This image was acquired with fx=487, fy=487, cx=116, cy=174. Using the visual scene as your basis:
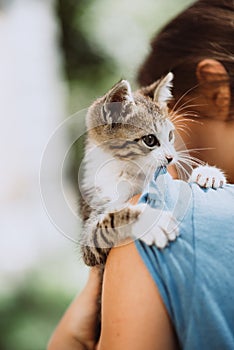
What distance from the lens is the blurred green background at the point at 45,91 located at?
119 cm

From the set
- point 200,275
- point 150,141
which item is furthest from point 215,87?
point 200,275

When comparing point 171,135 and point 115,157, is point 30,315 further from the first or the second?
point 171,135

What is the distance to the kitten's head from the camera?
1.16 meters

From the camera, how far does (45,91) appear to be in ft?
3.96

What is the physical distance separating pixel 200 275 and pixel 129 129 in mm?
374

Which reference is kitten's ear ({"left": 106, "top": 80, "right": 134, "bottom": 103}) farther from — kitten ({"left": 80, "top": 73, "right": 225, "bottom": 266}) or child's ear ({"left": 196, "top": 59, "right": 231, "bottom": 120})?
child's ear ({"left": 196, "top": 59, "right": 231, "bottom": 120})

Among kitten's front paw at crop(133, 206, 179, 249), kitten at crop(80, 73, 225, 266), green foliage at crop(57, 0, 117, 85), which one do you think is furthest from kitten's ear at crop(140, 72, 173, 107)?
kitten's front paw at crop(133, 206, 179, 249)

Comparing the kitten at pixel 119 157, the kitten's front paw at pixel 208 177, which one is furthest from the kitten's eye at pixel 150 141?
the kitten's front paw at pixel 208 177

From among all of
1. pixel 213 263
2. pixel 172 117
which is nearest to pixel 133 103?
pixel 172 117

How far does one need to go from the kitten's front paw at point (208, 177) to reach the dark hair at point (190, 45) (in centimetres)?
20

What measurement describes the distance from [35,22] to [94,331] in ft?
2.52

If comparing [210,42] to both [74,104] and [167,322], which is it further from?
[167,322]

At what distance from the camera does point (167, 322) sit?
3.47ft

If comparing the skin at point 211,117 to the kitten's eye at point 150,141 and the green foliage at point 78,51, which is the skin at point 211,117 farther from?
the green foliage at point 78,51
